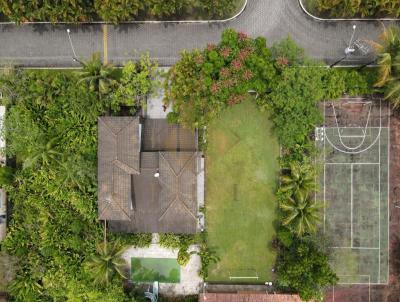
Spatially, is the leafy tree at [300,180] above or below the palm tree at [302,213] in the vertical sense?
above

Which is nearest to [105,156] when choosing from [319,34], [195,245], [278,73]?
[195,245]

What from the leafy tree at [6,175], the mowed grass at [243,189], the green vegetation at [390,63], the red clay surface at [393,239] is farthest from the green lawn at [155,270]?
the green vegetation at [390,63]

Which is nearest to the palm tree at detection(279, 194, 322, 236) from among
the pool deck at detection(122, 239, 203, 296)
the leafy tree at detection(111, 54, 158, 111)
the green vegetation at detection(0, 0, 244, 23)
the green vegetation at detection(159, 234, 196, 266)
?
the green vegetation at detection(159, 234, 196, 266)

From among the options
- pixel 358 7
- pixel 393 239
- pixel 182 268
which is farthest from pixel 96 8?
pixel 393 239

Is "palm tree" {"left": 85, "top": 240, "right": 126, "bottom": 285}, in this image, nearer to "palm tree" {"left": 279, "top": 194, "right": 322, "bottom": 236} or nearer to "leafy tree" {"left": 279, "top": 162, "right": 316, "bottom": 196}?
"palm tree" {"left": 279, "top": 194, "right": 322, "bottom": 236}

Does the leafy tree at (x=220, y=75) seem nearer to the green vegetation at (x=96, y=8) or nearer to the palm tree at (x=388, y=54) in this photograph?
the green vegetation at (x=96, y=8)

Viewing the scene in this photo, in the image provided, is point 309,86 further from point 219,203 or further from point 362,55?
point 219,203

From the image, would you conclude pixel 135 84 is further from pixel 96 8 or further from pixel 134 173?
pixel 134 173
